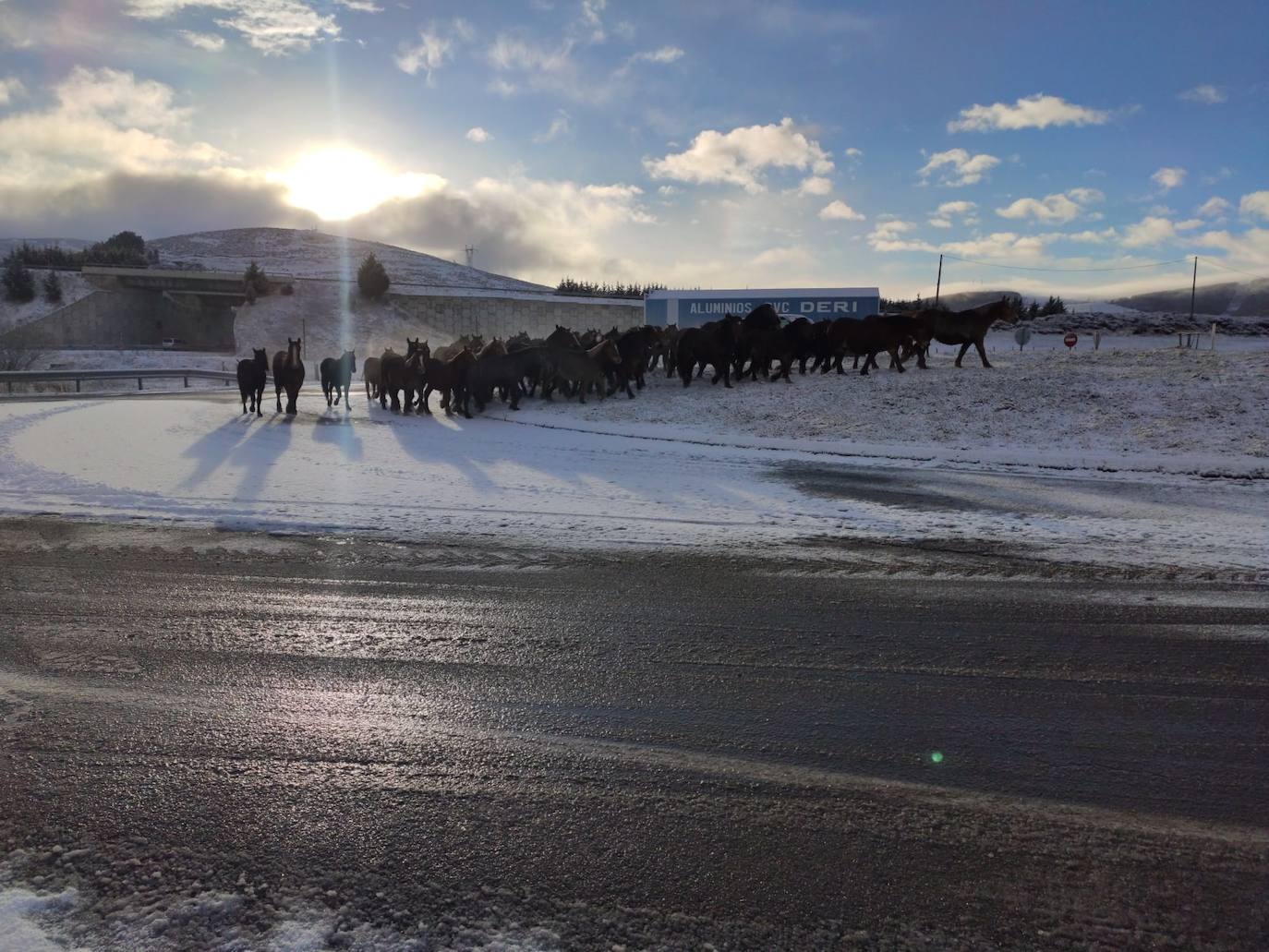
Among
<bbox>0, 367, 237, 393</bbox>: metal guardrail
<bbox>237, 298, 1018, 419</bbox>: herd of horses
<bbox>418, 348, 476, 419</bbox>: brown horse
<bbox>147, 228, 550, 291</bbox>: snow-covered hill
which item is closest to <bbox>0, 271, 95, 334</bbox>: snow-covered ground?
<bbox>147, 228, 550, 291</bbox>: snow-covered hill

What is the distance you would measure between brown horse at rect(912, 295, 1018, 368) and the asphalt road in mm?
19117

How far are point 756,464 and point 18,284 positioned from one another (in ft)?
272

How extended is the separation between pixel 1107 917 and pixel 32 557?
8072 mm

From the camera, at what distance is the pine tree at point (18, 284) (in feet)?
236

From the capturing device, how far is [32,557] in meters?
6.98

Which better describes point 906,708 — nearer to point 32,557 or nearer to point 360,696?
point 360,696

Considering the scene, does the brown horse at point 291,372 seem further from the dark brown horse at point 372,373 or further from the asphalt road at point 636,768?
the asphalt road at point 636,768

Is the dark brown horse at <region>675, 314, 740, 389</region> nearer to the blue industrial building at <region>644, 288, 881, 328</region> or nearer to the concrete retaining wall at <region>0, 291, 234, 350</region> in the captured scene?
the blue industrial building at <region>644, 288, 881, 328</region>

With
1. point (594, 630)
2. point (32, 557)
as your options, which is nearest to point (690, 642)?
point (594, 630)

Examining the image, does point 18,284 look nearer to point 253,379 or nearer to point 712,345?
point 253,379

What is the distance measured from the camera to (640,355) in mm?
25703

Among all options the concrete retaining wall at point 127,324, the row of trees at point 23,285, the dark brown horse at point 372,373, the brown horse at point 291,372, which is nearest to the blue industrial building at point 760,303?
the dark brown horse at point 372,373

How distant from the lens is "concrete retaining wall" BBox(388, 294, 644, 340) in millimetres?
81812

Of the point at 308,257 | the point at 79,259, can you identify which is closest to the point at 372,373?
the point at 79,259
